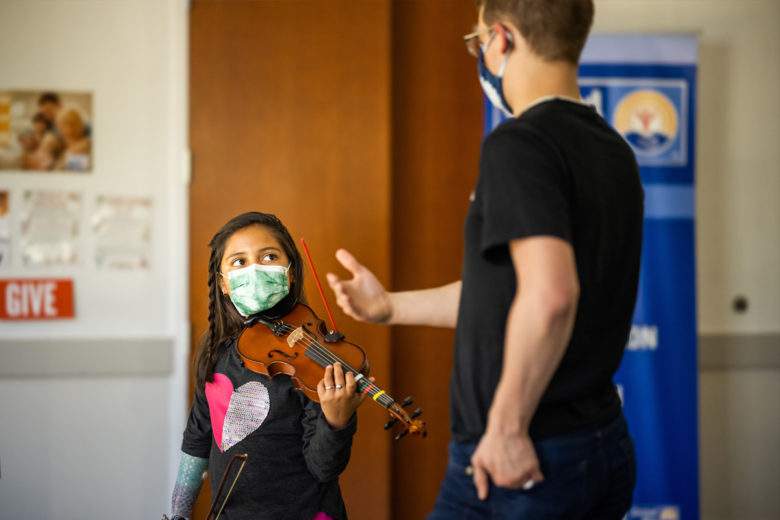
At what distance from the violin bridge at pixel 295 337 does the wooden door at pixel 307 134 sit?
1.24m

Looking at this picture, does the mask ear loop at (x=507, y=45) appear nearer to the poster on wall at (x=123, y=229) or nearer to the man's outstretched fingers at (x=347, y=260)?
the man's outstretched fingers at (x=347, y=260)

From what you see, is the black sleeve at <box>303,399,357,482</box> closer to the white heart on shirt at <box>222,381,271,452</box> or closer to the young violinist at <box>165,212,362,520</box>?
the young violinist at <box>165,212,362,520</box>

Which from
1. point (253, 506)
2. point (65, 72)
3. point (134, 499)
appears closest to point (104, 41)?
point (65, 72)

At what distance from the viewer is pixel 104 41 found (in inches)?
125

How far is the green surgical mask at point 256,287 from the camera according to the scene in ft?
5.79

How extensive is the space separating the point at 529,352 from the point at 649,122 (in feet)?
7.13

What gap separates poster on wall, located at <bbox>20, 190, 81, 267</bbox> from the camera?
3.17 meters

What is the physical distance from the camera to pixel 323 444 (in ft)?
5.49

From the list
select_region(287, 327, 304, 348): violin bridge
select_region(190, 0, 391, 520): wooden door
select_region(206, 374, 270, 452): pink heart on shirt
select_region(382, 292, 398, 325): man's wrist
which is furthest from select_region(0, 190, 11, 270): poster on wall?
select_region(382, 292, 398, 325): man's wrist

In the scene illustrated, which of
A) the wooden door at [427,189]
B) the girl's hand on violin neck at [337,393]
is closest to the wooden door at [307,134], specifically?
the wooden door at [427,189]

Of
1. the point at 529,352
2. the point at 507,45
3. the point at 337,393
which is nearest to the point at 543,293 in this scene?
the point at 529,352

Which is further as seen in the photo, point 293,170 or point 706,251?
point 706,251

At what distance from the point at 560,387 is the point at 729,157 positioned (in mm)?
2554

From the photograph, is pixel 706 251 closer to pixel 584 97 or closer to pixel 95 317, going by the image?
pixel 584 97
